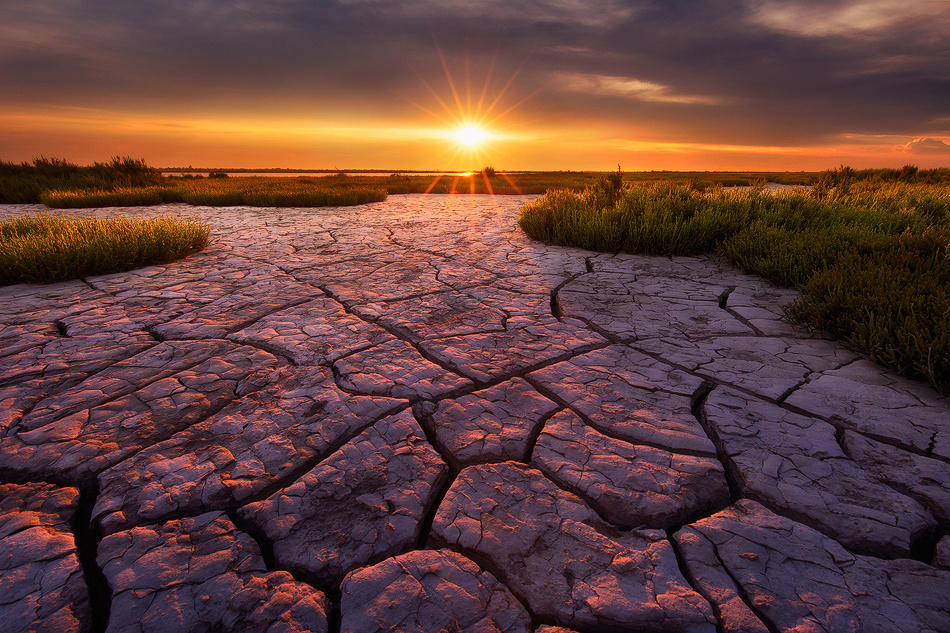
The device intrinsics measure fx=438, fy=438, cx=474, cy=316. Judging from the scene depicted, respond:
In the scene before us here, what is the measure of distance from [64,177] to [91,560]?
1731 centimetres

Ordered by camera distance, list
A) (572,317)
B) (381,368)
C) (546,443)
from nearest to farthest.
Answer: (546,443) → (381,368) → (572,317)

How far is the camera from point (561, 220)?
5895 millimetres

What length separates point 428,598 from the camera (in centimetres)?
115

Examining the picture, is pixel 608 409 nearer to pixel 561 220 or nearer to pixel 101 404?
pixel 101 404

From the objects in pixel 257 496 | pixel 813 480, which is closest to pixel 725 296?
pixel 813 480

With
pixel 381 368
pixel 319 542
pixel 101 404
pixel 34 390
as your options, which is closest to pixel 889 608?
pixel 319 542

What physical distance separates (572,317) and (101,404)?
107 inches

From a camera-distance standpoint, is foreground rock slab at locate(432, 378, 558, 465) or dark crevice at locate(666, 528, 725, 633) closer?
dark crevice at locate(666, 528, 725, 633)

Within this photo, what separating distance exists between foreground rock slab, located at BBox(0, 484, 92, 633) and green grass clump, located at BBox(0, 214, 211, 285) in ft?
11.1

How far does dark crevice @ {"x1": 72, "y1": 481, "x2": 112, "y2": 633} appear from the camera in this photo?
1.12 m

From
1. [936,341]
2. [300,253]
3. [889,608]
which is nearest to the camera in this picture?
[889,608]

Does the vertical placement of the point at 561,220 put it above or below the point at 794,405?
above

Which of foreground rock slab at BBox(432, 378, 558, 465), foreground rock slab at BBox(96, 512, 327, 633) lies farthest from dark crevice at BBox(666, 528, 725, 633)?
foreground rock slab at BBox(96, 512, 327, 633)

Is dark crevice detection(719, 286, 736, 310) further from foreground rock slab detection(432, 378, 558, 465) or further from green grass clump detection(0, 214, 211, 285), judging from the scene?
green grass clump detection(0, 214, 211, 285)
